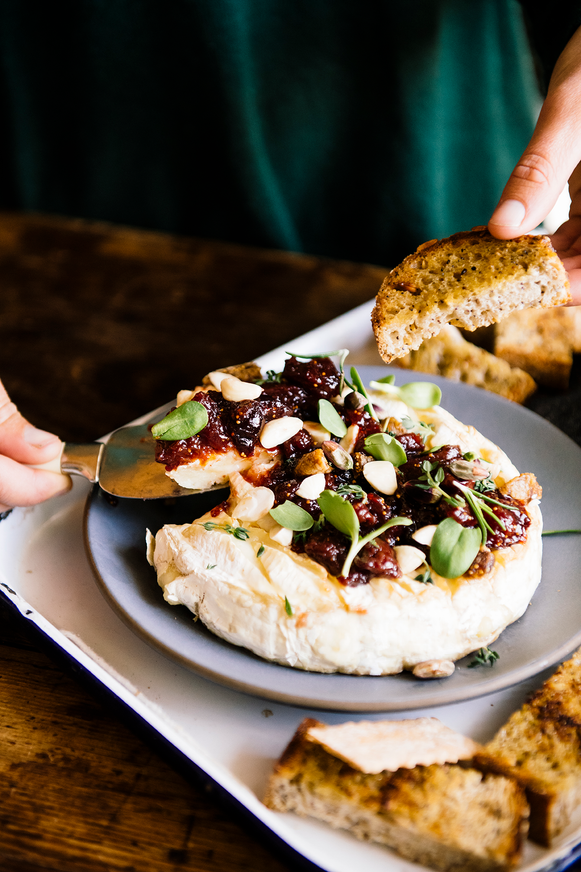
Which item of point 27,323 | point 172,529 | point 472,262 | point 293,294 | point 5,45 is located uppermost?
point 472,262

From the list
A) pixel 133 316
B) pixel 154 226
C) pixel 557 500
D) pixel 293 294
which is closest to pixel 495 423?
pixel 557 500

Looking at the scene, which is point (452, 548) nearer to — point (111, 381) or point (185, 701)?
point (185, 701)

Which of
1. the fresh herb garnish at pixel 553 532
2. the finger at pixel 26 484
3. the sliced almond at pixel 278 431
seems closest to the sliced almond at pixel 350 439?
the sliced almond at pixel 278 431

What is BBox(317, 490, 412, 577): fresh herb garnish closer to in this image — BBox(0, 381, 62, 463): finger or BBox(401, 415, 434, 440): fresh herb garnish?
BBox(401, 415, 434, 440): fresh herb garnish

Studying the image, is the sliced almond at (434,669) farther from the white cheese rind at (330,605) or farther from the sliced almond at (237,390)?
the sliced almond at (237,390)

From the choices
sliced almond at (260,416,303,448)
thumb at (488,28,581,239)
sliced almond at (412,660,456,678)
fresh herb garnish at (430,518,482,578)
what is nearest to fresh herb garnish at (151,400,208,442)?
sliced almond at (260,416,303,448)

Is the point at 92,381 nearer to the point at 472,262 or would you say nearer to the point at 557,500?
the point at 472,262
